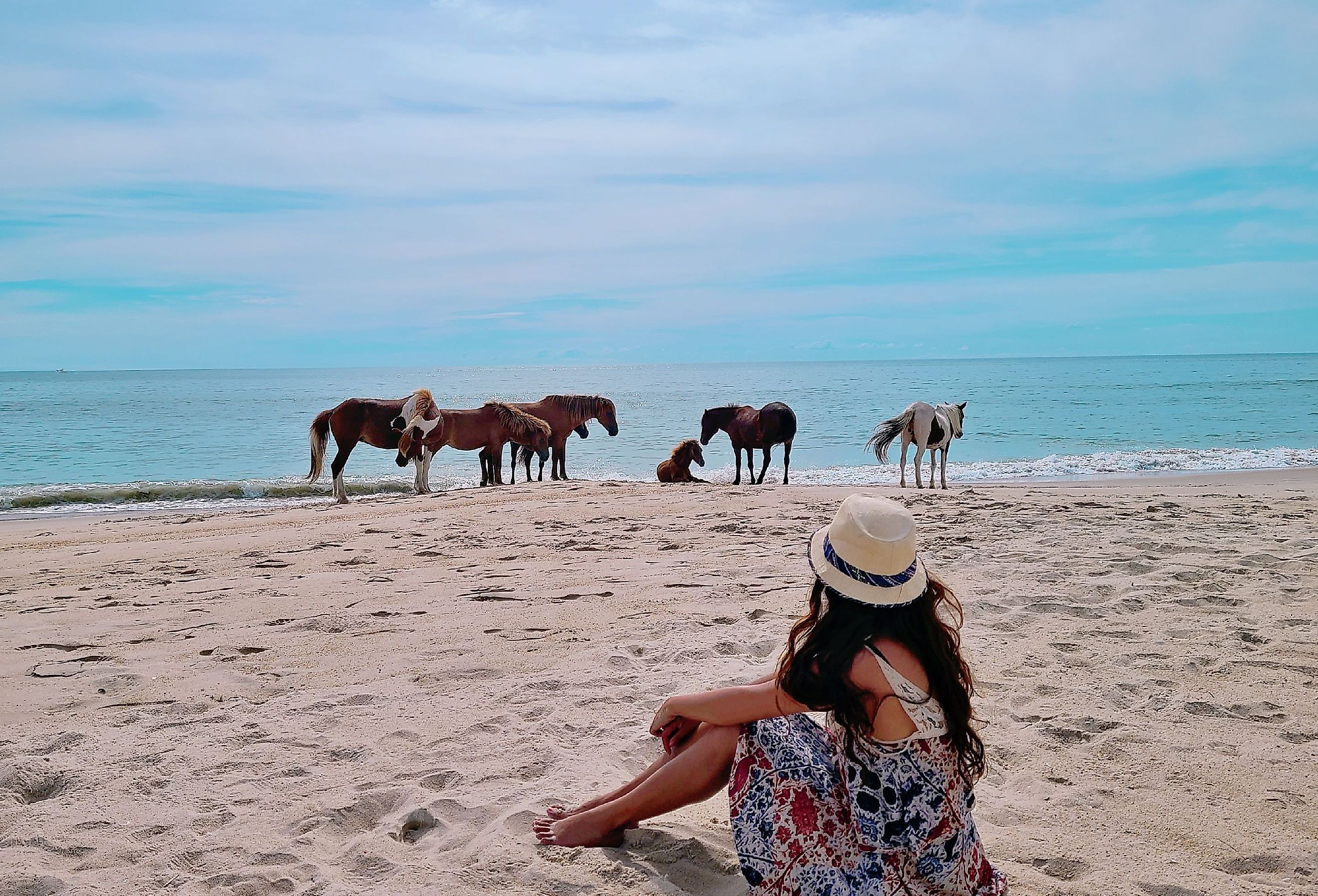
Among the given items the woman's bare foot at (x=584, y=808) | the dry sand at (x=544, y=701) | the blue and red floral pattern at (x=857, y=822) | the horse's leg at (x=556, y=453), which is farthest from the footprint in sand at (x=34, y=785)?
the horse's leg at (x=556, y=453)

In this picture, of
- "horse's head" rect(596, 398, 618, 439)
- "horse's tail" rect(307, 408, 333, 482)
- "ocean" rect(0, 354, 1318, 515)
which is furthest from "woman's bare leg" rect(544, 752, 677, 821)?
"horse's head" rect(596, 398, 618, 439)

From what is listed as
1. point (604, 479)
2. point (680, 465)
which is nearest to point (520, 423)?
point (680, 465)

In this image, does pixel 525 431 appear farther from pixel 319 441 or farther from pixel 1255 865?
pixel 1255 865

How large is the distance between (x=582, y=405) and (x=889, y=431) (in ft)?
19.4

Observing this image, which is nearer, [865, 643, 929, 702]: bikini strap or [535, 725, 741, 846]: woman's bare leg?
[865, 643, 929, 702]: bikini strap

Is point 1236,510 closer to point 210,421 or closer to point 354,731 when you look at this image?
point 354,731

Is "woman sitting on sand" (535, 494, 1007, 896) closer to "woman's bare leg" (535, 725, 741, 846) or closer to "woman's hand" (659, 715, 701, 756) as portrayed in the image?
"woman's bare leg" (535, 725, 741, 846)

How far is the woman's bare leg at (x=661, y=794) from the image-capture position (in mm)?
2635

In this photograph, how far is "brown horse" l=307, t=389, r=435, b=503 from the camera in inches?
530

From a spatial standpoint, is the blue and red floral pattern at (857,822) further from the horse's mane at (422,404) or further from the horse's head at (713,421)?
the horse's head at (713,421)

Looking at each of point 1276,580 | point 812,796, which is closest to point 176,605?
point 812,796

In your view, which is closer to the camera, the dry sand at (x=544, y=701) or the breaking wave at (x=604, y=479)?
the dry sand at (x=544, y=701)

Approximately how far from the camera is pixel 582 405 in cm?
1630

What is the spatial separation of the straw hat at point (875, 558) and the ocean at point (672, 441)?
1395 cm
